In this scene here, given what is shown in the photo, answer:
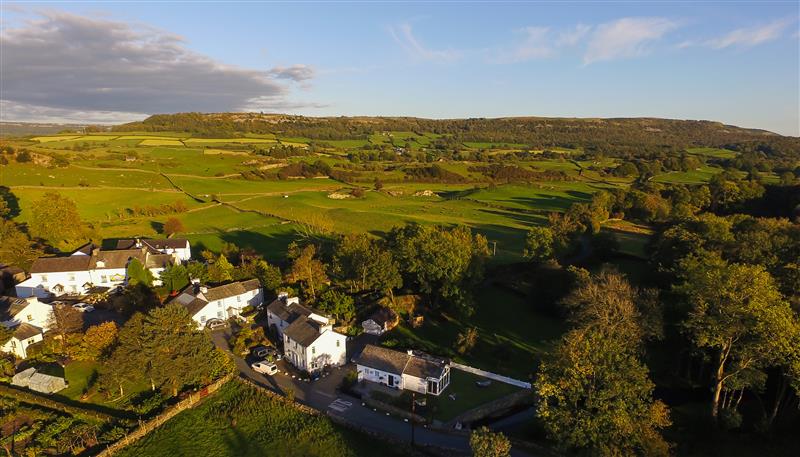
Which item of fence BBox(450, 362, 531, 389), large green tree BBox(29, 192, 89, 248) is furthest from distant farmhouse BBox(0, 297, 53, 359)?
fence BBox(450, 362, 531, 389)

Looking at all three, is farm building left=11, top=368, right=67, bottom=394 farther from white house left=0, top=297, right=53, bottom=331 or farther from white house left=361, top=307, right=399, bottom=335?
white house left=361, top=307, right=399, bottom=335

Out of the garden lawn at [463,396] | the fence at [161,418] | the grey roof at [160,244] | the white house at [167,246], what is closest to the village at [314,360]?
the garden lawn at [463,396]

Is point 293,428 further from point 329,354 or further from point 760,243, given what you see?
point 760,243

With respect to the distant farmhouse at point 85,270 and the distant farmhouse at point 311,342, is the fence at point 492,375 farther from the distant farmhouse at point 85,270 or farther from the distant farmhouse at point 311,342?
the distant farmhouse at point 85,270

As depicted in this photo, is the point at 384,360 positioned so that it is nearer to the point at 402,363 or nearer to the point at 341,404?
the point at 402,363

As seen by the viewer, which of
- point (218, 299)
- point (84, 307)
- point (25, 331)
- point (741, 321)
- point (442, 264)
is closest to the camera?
point (741, 321)

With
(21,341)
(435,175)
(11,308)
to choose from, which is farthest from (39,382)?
(435,175)
